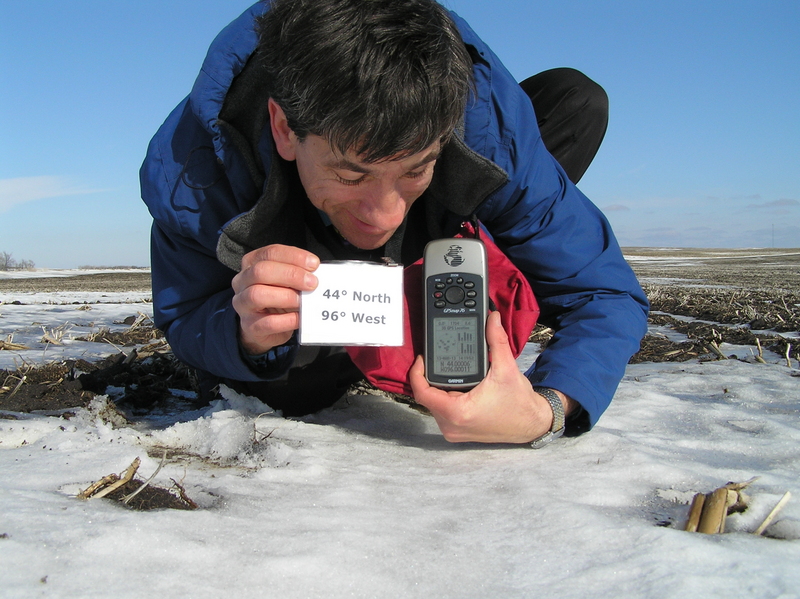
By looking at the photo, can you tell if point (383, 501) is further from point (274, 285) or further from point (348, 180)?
point (348, 180)

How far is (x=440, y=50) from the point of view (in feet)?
4.96

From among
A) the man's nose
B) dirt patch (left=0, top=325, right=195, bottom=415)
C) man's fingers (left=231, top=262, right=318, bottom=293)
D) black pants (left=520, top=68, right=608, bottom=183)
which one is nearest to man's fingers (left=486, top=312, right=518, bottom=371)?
the man's nose

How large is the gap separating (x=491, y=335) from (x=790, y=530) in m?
0.80

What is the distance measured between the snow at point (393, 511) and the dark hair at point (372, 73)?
835 millimetres

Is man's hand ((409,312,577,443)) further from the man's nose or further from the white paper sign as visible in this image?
the man's nose

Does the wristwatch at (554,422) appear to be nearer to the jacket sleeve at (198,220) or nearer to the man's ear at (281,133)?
the jacket sleeve at (198,220)

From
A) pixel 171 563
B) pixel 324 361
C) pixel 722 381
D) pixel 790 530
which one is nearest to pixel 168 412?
pixel 324 361

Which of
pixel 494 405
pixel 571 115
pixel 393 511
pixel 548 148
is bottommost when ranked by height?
pixel 393 511

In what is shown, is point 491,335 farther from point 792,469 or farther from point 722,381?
point 722,381

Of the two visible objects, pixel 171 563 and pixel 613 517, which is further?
pixel 613 517

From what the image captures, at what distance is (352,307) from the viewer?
1588 mm

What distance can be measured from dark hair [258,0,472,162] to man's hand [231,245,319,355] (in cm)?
31

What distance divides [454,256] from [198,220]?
89 cm

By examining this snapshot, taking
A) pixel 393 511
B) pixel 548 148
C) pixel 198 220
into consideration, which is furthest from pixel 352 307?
pixel 548 148
